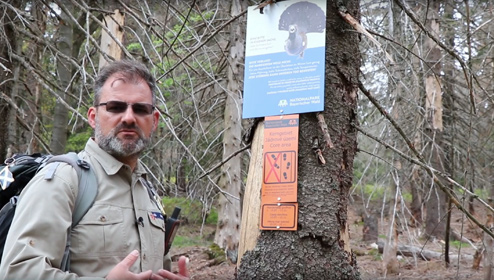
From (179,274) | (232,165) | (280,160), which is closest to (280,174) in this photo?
(280,160)

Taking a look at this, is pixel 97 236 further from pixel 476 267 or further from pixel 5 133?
pixel 476 267

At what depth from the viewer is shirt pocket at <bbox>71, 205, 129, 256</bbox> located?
2.10 meters

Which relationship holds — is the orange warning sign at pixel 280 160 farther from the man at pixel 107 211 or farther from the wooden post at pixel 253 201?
the man at pixel 107 211

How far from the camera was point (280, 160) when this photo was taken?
9.29 ft

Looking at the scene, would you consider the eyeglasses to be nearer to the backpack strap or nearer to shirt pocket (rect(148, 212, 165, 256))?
the backpack strap

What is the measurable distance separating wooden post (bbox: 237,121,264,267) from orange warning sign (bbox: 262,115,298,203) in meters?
0.05

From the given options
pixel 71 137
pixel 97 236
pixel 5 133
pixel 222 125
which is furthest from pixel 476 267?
pixel 71 137

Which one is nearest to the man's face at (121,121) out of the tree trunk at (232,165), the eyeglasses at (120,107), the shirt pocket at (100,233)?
the eyeglasses at (120,107)

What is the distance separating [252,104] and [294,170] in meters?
0.50

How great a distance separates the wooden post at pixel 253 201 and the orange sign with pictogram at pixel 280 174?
5cm

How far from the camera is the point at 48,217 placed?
1968 mm

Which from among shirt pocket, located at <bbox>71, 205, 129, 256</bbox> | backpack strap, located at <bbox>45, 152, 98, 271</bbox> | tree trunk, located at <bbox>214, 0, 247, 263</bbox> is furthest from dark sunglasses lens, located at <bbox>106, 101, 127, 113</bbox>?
tree trunk, located at <bbox>214, 0, 247, 263</bbox>

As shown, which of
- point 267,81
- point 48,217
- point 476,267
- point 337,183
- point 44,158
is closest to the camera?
point 48,217

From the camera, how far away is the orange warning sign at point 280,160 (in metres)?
2.79
